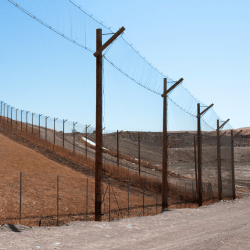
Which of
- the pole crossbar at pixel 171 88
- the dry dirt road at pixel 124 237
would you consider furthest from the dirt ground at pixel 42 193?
the pole crossbar at pixel 171 88

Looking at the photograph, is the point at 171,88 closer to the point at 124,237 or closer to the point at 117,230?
the point at 117,230

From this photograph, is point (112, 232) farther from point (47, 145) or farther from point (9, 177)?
point (47, 145)

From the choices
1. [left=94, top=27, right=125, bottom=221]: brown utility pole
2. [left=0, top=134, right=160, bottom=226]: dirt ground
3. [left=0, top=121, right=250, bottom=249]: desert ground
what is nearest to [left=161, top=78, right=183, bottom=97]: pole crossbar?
[left=0, top=134, right=160, bottom=226]: dirt ground

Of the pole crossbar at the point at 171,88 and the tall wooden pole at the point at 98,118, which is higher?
the pole crossbar at the point at 171,88

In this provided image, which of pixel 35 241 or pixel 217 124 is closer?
pixel 35 241

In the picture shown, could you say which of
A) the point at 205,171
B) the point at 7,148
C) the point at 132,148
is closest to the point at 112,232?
the point at 7,148

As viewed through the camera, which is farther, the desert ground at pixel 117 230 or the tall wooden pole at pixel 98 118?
the tall wooden pole at pixel 98 118

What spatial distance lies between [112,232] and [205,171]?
60.2 metres

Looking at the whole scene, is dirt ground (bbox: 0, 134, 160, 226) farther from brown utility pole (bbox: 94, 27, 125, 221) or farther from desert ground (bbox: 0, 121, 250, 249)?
brown utility pole (bbox: 94, 27, 125, 221)

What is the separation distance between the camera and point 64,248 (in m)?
9.12

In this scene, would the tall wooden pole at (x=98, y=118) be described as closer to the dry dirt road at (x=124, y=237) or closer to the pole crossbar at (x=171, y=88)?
the dry dirt road at (x=124, y=237)

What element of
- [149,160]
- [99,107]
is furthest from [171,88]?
[149,160]

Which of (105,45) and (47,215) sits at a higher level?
(105,45)

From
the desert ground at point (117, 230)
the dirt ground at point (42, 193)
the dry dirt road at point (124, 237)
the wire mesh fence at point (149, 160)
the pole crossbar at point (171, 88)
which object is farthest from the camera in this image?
the wire mesh fence at point (149, 160)
